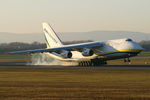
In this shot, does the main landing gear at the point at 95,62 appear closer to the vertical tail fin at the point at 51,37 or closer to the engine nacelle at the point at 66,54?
Answer: the engine nacelle at the point at 66,54

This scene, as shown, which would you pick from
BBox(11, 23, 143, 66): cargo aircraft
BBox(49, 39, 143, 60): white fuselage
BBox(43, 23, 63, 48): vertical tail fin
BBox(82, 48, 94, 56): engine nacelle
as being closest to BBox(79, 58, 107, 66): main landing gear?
BBox(11, 23, 143, 66): cargo aircraft

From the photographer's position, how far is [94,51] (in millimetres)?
59375

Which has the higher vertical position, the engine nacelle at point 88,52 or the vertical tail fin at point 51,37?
the vertical tail fin at point 51,37

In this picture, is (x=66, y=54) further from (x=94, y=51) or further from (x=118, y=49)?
(x=118, y=49)

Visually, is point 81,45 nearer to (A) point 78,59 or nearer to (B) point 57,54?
(A) point 78,59

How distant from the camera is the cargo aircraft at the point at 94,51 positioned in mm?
55812

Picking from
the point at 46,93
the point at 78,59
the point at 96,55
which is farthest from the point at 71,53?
the point at 46,93

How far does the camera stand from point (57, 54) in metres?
66.2

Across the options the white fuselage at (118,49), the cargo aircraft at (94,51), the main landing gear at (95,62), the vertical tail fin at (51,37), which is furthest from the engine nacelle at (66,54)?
the vertical tail fin at (51,37)

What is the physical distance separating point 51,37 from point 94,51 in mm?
12267

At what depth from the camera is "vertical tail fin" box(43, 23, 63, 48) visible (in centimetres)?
6769

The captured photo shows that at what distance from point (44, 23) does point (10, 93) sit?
48.7m

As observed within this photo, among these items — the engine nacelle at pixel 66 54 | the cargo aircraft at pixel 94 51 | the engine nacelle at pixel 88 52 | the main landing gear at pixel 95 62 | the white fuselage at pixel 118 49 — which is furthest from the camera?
the engine nacelle at pixel 66 54

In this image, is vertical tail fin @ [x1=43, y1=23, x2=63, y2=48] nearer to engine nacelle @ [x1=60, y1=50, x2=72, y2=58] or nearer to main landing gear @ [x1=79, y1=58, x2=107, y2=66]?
engine nacelle @ [x1=60, y1=50, x2=72, y2=58]
